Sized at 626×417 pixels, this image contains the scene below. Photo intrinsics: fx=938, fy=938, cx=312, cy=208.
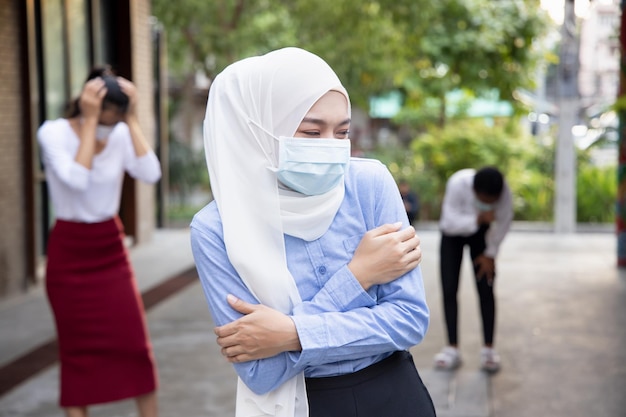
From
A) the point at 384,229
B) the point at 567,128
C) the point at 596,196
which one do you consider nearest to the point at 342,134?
the point at 384,229

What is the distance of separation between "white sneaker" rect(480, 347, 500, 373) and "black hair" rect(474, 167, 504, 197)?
1.14 m

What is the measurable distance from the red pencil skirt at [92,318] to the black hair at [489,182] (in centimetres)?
233

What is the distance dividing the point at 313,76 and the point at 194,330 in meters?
5.88

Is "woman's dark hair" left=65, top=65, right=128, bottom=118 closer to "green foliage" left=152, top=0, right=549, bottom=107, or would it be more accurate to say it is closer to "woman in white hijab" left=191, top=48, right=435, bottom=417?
"woman in white hijab" left=191, top=48, right=435, bottom=417

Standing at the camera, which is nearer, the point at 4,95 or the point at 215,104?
the point at 215,104

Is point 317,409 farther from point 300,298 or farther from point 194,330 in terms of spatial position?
point 194,330

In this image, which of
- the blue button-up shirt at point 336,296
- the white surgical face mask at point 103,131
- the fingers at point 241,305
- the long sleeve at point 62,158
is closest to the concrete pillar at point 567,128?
the white surgical face mask at point 103,131

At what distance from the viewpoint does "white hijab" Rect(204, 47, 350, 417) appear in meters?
2.10

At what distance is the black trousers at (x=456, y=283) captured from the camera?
6.33 m

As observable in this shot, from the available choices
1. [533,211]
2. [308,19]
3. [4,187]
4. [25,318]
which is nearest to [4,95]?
[4,187]

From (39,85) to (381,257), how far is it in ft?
29.2

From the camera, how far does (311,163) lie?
210cm

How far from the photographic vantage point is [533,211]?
1691 cm

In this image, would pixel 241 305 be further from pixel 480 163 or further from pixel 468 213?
pixel 480 163
